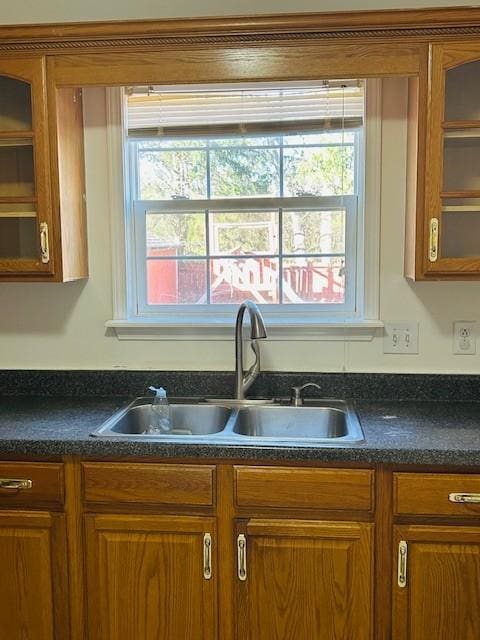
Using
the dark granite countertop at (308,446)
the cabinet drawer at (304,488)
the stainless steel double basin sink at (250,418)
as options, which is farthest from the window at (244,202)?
the cabinet drawer at (304,488)

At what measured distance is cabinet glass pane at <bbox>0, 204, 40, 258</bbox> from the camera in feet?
6.89

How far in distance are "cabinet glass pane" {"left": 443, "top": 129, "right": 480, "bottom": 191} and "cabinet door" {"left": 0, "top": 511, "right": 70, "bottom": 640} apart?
1.59m

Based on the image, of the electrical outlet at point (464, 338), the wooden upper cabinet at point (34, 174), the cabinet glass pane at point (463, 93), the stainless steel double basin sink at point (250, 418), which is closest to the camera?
the cabinet glass pane at point (463, 93)

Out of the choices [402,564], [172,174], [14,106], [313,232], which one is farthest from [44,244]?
[402,564]

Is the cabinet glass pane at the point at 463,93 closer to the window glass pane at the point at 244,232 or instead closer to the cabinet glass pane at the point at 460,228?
the cabinet glass pane at the point at 460,228

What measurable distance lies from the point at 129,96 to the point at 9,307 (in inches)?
36.2

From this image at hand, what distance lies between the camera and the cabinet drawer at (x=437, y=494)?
1.72m

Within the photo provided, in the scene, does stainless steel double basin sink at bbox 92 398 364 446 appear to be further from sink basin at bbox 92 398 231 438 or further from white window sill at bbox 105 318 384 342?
white window sill at bbox 105 318 384 342

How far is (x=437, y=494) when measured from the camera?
173 centimetres

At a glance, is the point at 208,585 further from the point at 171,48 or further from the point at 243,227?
the point at 171,48

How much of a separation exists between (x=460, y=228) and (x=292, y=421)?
0.86 meters

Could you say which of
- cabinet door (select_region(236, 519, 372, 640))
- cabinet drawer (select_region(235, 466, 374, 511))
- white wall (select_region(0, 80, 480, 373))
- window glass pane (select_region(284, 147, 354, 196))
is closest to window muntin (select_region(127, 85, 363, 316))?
window glass pane (select_region(284, 147, 354, 196))

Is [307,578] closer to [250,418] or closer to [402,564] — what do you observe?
[402,564]

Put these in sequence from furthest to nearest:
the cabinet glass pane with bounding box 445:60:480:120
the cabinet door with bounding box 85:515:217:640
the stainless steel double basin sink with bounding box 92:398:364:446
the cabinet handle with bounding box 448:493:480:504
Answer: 1. the stainless steel double basin sink with bounding box 92:398:364:446
2. the cabinet glass pane with bounding box 445:60:480:120
3. the cabinet door with bounding box 85:515:217:640
4. the cabinet handle with bounding box 448:493:480:504
